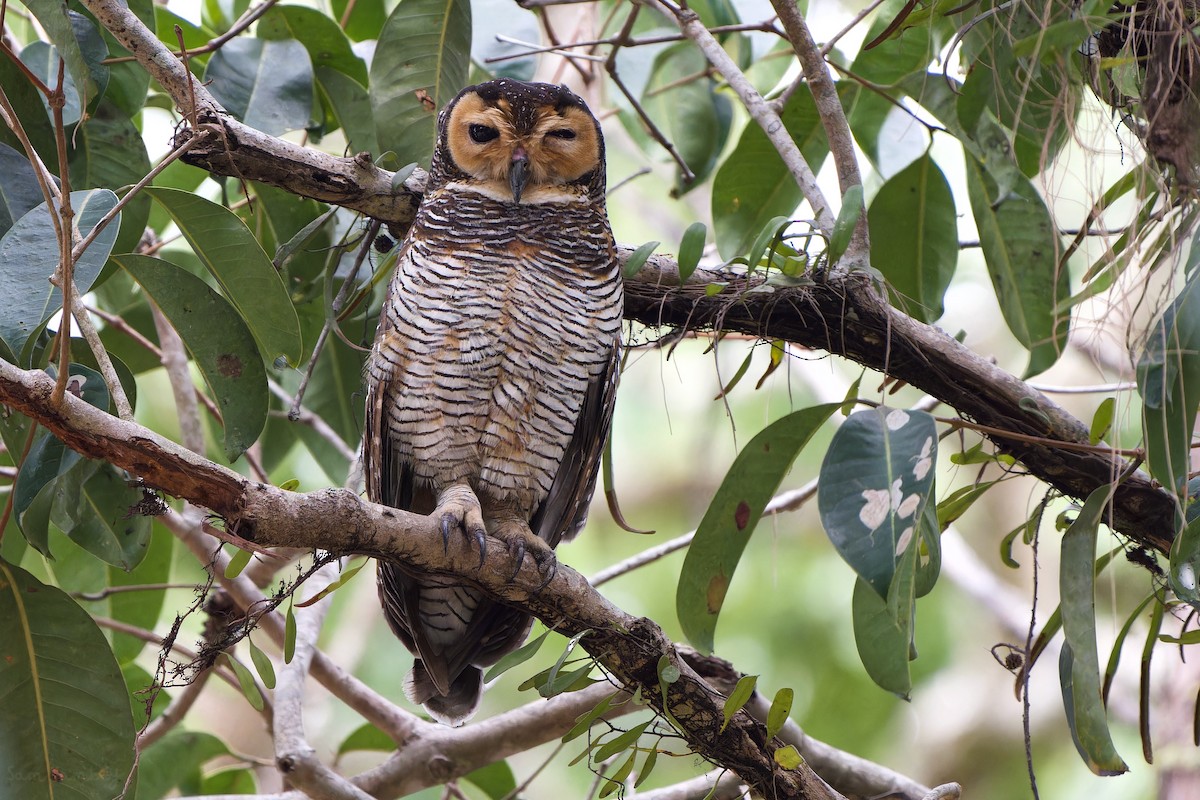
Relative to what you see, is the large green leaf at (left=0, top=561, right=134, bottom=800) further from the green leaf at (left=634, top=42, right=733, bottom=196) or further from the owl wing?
the green leaf at (left=634, top=42, right=733, bottom=196)

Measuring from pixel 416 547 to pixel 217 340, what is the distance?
55 centimetres

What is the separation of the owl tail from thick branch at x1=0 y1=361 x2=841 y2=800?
1.77 ft

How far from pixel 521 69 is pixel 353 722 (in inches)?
235

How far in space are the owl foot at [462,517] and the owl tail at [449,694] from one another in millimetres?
447

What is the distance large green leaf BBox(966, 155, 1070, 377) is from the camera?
7.06 ft

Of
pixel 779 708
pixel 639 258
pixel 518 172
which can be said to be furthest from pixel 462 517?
pixel 518 172

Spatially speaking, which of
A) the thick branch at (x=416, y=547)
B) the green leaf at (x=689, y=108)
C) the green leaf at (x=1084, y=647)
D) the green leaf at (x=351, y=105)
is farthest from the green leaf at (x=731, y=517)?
the green leaf at (x=351, y=105)

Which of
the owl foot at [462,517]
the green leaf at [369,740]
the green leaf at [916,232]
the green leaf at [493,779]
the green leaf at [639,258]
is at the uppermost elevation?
the green leaf at [916,232]

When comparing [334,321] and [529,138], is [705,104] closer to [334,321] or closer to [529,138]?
[529,138]

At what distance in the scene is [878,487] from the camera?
160 cm

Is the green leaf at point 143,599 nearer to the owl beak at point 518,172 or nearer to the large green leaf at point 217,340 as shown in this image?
the large green leaf at point 217,340

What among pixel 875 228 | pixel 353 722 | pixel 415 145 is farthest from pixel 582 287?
pixel 353 722

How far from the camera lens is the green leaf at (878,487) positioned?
1531 mm

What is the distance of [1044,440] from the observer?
1.88m
